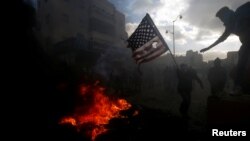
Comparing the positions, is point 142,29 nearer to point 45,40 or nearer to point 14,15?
point 14,15

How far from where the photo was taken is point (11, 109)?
8.77 m

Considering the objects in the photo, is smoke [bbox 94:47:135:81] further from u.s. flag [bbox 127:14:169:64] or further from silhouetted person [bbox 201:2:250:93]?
silhouetted person [bbox 201:2:250:93]

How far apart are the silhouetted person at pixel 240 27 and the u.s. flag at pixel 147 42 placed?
3.78 metres

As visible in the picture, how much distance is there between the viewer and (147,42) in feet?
31.5

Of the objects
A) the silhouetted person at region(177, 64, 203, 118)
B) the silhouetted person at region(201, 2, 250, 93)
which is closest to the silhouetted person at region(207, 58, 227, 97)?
the silhouetted person at region(177, 64, 203, 118)

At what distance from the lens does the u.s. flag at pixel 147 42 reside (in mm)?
9539

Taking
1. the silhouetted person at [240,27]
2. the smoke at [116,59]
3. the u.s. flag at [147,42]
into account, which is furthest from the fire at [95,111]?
the smoke at [116,59]

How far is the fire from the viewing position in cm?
800

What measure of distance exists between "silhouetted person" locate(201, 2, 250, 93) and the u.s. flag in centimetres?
378

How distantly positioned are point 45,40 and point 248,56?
95.5ft

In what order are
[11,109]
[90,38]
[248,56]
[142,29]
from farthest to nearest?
[90,38]
[142,29]
[11,109]
[248,56]

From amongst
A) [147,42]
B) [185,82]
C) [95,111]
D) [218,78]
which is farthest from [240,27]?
[218,78]

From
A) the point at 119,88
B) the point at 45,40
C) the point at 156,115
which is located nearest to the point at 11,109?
the point at 156,115

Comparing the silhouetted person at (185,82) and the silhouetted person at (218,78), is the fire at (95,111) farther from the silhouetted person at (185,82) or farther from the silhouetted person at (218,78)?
the silhouetted person at (218,78)
